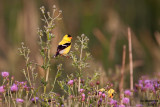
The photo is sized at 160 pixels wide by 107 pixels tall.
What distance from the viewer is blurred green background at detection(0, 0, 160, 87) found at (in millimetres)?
4641

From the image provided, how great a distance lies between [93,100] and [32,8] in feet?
10.4

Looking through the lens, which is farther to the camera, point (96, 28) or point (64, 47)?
point (96, 28)

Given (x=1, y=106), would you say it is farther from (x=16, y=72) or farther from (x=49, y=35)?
(x=16, y=72)

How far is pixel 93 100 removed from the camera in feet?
6.53

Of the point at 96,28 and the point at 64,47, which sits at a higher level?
the point at 96,28

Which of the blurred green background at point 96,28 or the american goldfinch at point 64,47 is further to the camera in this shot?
the blurred green background at point 96,28

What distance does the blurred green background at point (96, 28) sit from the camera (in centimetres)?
464

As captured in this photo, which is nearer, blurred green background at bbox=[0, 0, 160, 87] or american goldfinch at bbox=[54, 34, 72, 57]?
american goldfinch at bbox=[54, 34, 72, 57]

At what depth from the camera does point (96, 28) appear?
4883 millimetres

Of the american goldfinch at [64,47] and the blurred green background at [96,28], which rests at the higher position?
the blurred green background at [96,28]

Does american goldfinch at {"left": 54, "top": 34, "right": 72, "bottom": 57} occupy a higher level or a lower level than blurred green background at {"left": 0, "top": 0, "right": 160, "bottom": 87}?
lower

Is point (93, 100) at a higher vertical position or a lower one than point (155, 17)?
lower

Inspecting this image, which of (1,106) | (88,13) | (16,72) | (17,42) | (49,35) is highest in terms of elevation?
(88,13)

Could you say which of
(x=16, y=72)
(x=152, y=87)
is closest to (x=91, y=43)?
(x=16, y=72)
